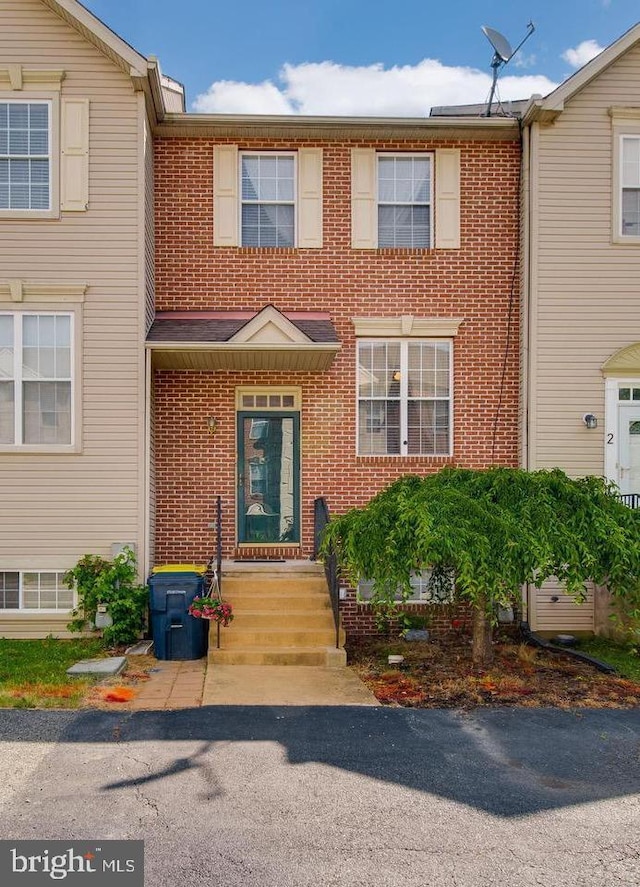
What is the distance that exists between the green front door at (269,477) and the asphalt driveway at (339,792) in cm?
373

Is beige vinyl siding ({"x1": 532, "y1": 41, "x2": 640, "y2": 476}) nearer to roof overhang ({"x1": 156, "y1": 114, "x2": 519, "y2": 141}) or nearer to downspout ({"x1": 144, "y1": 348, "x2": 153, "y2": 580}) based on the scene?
roof overhang ({"x1": 156, "y1": 114, "x2": 519, "y2": 141})

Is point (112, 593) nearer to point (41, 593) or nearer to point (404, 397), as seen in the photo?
point (41, 593)

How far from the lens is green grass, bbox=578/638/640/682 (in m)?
8.06

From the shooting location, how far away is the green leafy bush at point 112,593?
342 inches

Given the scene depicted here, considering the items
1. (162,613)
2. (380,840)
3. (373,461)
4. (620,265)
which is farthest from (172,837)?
(620,265)

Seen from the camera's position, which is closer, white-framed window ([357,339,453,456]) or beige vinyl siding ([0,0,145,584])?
beige vinyl siding ([0,0,145,584])

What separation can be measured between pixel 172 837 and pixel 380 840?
1205mm

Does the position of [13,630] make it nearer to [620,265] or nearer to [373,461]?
[373,461]

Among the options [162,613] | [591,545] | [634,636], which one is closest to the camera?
[591,545]

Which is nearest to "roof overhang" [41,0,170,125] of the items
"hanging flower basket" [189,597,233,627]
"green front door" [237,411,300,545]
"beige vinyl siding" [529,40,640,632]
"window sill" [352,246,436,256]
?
"window sill" [352,246,436,256]

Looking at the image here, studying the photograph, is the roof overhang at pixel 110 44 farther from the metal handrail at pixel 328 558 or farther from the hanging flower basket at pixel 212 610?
the hanging flower basket at pixel 212 610

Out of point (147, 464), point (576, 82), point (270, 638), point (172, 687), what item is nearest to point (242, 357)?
point (147, 464)

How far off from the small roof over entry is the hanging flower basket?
3149 mm

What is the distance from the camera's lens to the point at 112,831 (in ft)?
13.8
